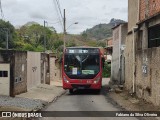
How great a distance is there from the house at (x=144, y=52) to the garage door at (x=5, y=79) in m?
7.65

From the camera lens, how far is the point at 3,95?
23.2 meters

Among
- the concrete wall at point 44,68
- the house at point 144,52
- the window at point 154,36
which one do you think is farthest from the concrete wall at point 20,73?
the concrete wall at point 44,68

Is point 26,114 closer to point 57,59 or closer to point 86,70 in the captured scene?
point 86,70

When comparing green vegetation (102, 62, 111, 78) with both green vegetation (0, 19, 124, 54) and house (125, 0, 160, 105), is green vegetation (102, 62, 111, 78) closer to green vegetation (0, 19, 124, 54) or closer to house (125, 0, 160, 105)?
green vegetation (0, 19, 124, 54)

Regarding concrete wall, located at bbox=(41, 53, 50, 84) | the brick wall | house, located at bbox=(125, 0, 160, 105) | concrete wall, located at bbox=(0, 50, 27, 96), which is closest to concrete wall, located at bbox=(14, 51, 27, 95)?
concrete wall, located at bbox=(0, 50, 27, 96)

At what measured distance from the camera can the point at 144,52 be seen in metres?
22.5

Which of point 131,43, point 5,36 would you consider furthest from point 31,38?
point 131,43

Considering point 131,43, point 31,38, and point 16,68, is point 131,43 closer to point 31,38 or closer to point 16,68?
point 16,68

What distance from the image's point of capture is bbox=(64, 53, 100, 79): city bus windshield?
28.8 metres

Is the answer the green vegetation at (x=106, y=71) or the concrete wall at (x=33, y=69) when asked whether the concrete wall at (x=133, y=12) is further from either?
the green vegetation at (x=106, y=71)

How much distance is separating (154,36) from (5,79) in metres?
8.82

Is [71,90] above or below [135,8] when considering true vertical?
below

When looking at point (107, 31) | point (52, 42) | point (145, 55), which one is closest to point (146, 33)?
point (145, 55)

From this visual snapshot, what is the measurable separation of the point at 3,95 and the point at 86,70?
757 cm
